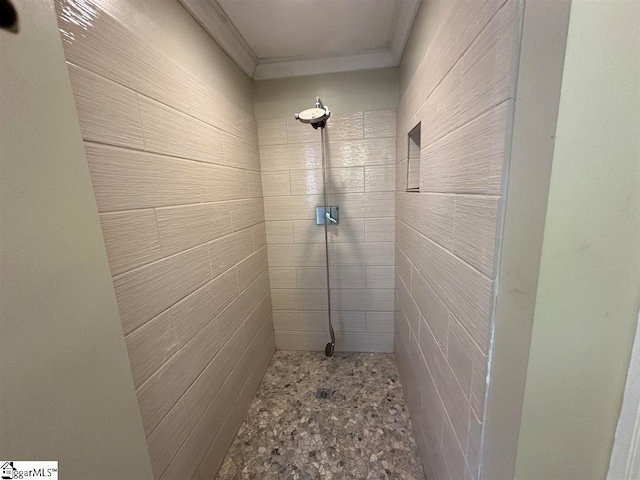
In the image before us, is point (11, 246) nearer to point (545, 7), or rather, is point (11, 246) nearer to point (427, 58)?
point (545, 7)

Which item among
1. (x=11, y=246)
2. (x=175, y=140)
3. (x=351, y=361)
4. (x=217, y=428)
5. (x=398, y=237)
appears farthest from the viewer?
(x=351, y=361)

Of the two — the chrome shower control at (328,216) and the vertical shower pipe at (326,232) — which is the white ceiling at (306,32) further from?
the chrome shower control at (328,216)

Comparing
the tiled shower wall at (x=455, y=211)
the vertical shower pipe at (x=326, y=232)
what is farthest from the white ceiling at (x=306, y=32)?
Result: the vertical shower pipe at (x=326, y=232)

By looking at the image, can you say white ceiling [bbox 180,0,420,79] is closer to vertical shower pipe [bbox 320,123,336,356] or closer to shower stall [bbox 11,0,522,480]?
shower stall [bbox 11,0,522,480]

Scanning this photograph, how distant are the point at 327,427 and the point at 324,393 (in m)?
0.22

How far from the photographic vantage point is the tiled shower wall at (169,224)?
61cm

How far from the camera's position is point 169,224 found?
32.4 inches

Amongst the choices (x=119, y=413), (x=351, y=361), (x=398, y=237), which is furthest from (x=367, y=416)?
(x=119, y=413)

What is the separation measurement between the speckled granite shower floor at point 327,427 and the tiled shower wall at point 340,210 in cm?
26

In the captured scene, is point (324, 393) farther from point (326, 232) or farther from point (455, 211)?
point (455, 211)

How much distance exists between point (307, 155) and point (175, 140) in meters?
0.85

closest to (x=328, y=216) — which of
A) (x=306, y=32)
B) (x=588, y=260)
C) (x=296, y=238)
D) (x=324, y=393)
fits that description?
(x=296, y=238)

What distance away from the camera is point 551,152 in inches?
13.7

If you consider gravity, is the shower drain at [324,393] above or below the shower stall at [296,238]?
below
